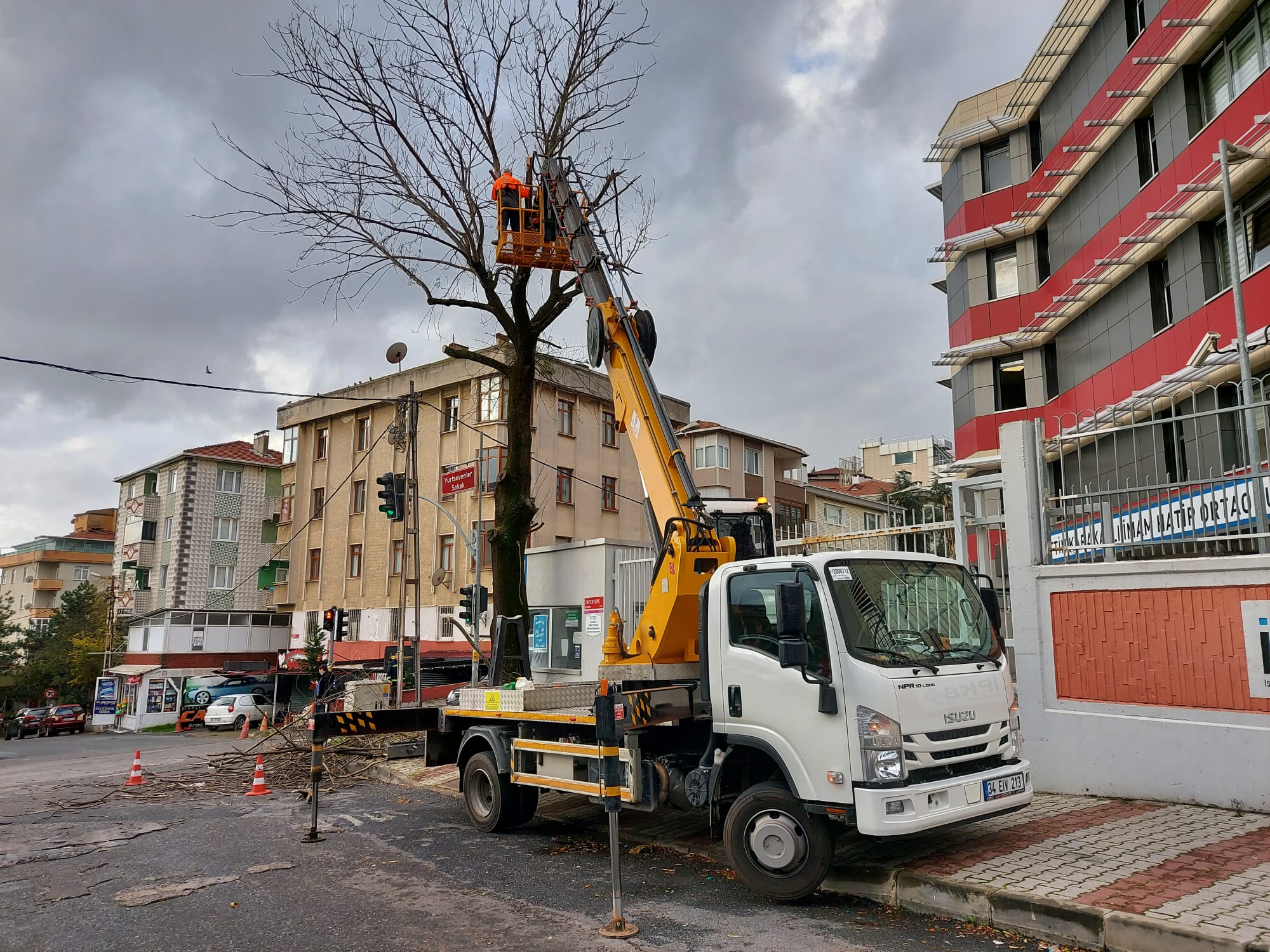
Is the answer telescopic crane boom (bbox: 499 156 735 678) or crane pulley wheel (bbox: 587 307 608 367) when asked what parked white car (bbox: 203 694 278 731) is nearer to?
telescopic crane boom (bbox: 499 156 735 678)

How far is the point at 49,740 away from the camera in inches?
1447

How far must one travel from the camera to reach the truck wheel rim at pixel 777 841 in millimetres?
6363

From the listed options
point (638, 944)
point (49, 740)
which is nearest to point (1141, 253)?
point (638, 944)

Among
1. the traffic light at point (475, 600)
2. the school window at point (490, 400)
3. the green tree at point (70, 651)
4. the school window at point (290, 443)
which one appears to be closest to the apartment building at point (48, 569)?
the green tree at point (70, 651)

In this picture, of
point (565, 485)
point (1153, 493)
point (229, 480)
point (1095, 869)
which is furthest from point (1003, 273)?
point (229, 480)

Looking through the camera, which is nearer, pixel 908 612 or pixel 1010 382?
pixel 908 612

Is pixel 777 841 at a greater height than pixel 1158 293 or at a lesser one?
lesser

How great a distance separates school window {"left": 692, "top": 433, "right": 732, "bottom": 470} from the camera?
3988cm

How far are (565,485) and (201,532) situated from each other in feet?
80.4

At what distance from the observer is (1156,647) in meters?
8.54

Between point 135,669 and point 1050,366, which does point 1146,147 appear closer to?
point 1050,366

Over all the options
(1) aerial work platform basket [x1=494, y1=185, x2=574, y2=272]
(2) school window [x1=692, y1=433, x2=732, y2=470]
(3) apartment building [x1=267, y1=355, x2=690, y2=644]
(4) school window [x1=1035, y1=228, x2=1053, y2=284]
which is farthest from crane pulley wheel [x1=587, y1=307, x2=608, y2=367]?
(2) school window [x1=692, y1=433, x2=732, y2=470]

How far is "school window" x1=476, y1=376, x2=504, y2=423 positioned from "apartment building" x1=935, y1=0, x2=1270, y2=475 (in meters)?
15.6

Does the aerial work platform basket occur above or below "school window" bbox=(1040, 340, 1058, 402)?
below
